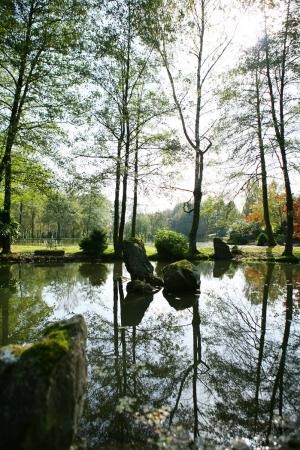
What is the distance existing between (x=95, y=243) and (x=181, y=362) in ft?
59.8

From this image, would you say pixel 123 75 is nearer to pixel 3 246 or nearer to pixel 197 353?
pixel 3 246

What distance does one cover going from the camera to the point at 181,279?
11125mm

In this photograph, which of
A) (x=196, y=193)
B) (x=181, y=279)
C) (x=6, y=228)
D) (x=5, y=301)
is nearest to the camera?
(x=5, y=301)

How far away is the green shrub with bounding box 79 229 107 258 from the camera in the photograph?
74.1 feet

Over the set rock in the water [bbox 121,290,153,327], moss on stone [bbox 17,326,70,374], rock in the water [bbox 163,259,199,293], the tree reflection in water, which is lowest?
rock in the water [bbox 121,290,153,327]

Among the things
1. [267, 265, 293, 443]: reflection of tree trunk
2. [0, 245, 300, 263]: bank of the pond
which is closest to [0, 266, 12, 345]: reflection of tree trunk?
[267, 265, 293, 443]: reflection of tree trunk

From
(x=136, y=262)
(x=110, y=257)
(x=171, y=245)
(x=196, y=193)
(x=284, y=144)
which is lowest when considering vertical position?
(x=110, y=257)

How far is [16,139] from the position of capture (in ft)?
52.8

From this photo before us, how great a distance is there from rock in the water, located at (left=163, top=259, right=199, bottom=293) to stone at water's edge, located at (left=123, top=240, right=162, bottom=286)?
1.20 metres

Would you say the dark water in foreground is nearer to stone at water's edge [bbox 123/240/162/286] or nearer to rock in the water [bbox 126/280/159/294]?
rock in the water [bbox 126/280/159/294]

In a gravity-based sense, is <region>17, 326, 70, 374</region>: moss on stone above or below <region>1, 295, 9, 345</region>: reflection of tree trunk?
above

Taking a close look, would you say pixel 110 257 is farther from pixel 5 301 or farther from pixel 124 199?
pixel 5 301

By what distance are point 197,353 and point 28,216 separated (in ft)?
201

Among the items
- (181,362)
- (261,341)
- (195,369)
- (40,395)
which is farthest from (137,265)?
(40,395)
